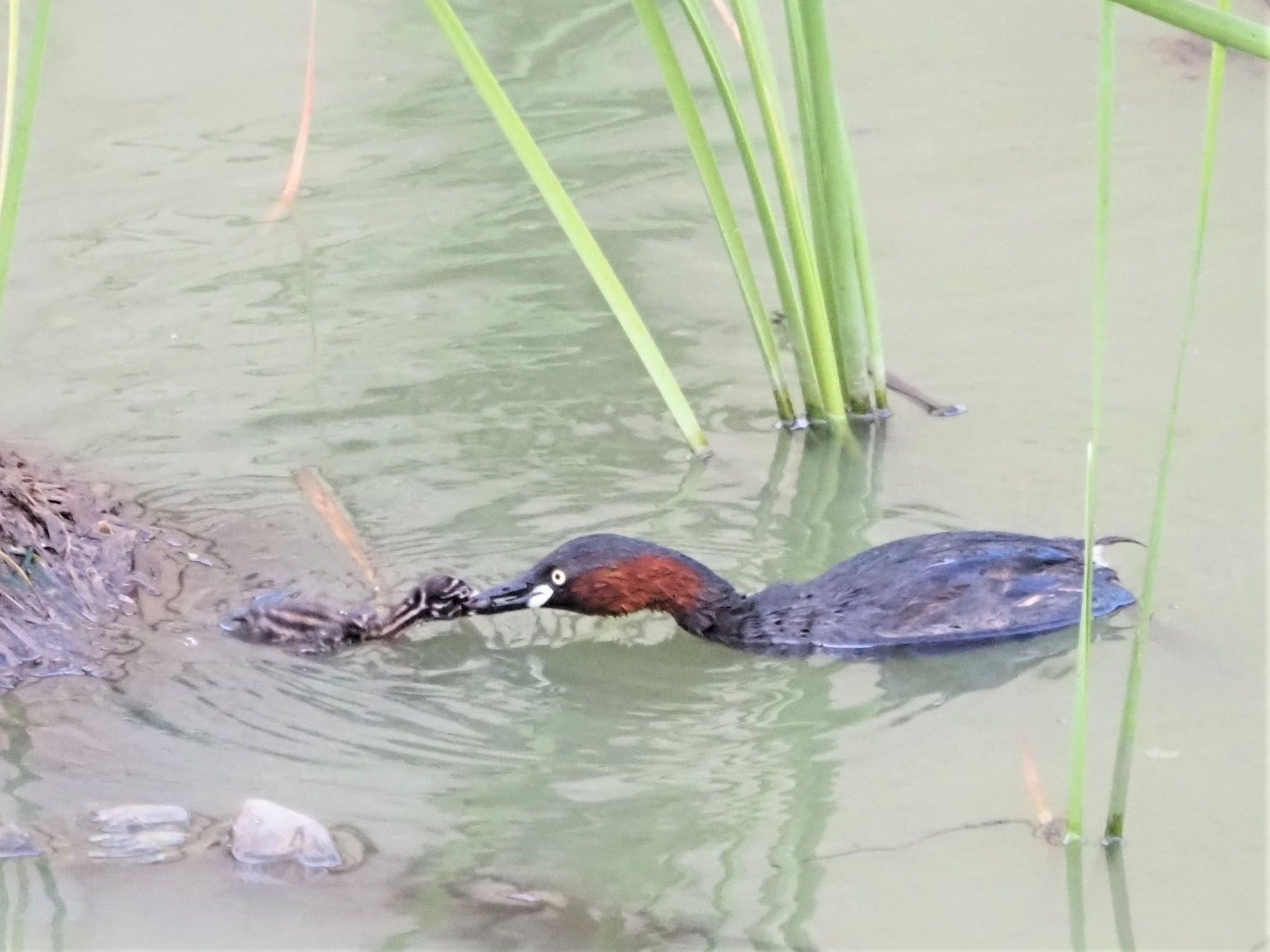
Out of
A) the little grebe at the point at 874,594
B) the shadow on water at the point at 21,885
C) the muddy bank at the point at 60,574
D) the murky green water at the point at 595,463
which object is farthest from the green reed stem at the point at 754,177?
the shadow on water at the point at 21,885

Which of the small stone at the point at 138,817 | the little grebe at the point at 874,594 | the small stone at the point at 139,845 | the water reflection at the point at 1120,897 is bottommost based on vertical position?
the water reflection at the point at 1120,897

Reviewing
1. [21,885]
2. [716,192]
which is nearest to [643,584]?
[716,192]

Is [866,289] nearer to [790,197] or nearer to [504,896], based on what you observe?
[790,197]

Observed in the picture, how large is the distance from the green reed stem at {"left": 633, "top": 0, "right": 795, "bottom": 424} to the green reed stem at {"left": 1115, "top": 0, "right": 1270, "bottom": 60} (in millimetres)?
2062

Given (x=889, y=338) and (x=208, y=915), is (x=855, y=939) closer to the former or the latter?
(x=208, y=915)

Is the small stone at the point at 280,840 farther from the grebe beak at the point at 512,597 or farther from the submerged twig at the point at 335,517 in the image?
the submerged twig at the point at 335,517

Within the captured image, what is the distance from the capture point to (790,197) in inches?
207

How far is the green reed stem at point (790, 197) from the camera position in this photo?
16.5 feet

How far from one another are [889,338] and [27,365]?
314 cm

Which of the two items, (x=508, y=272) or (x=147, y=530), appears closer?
(x=147, y=530)

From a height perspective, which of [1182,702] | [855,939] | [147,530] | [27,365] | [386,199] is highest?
[386,199]

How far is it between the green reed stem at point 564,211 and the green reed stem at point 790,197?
0.46m

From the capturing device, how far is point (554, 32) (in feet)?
30.7

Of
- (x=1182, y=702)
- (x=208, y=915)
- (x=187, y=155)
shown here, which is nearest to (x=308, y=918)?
(x=208, y=915)
